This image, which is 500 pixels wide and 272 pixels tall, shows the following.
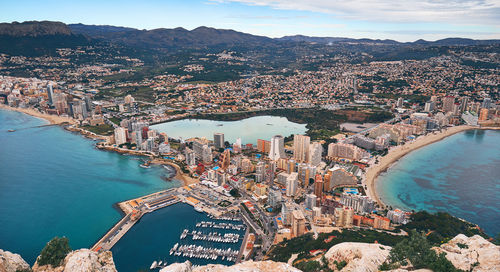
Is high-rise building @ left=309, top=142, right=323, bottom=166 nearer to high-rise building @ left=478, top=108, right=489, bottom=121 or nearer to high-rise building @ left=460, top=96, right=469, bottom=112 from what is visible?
high-rise building @ left=478, top=108, right=489, bottom=121

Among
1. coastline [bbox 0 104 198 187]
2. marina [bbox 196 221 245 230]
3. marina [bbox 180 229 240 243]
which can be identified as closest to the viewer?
marina [bbox 180 229 240 243]

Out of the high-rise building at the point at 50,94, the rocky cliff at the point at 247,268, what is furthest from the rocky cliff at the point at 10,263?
the high-rise building at the point at 50,94

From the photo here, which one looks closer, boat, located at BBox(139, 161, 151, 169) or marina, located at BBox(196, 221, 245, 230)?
marina, located at BBox(196, 221, 245, 230)

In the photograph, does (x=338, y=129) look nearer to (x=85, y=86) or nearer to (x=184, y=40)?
(x=85, y=86)

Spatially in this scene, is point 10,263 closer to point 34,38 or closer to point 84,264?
point 84,264

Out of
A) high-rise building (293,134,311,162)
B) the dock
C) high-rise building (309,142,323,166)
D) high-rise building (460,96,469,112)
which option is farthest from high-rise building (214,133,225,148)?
high-rise building (460,96,469,112)

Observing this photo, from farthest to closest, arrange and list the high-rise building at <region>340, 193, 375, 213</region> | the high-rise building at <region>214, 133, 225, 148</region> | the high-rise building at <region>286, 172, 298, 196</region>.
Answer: the high-rise building at <region>214, 133, 225, 148</region>, the high-rise building at <region>286, 172, 298, 196</region>, the high-rise building at <region>340, 193, 375, 213</region>
